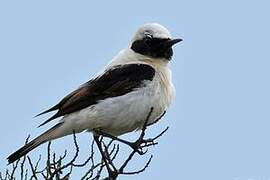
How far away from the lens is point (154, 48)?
693 centimetres

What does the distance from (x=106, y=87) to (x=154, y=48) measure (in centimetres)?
88

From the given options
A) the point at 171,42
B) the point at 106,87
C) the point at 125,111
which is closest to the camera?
the point at 125,111

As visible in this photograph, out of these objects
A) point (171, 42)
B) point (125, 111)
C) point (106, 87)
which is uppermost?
point (171, 42)

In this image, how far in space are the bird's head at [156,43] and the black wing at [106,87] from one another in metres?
0.41

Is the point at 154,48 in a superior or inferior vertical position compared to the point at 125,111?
superior

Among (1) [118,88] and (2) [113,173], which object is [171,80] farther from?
(2) [113,173]

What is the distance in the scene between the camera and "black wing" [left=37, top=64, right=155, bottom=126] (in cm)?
624

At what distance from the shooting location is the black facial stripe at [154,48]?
22.7ft

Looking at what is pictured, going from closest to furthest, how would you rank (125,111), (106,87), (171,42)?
(125,111)
(106,87)
(171,42)

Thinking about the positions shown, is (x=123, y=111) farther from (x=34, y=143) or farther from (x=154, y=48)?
(x=154, y=48)

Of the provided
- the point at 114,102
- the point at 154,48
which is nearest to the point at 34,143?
the point at 114,102

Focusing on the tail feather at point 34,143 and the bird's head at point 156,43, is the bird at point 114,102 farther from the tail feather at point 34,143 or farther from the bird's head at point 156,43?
the bird's head at point 156,43

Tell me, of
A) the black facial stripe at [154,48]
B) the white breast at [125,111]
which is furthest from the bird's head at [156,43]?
the white breast at [125,111]

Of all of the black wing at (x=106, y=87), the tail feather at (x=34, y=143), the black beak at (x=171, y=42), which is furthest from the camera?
the black beak at (x=171, y=42)
